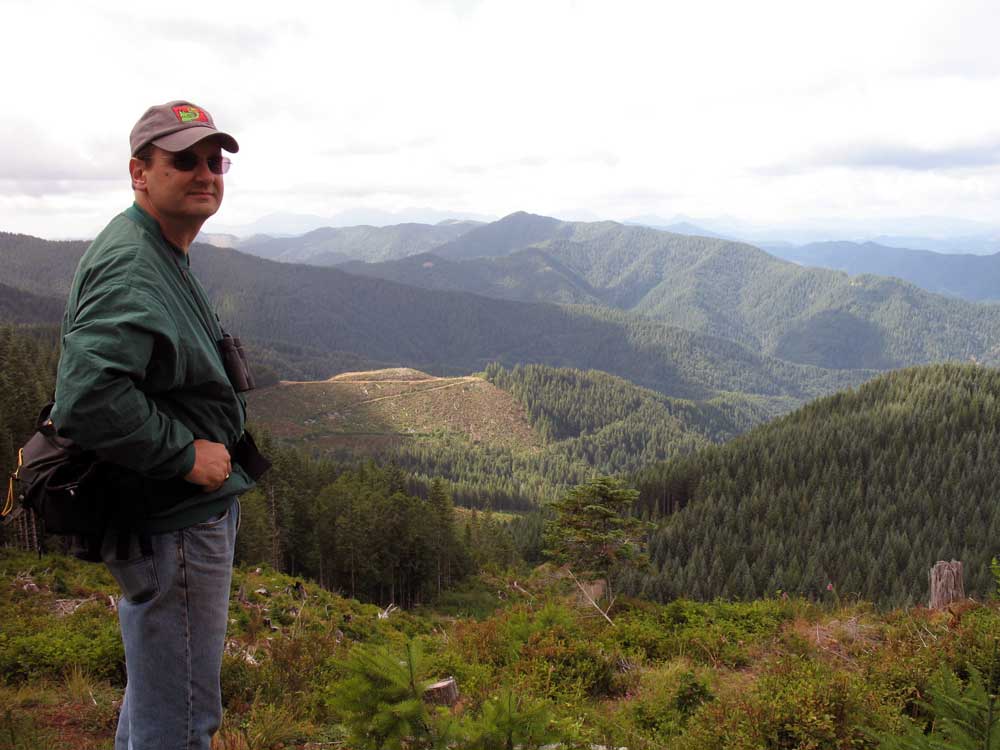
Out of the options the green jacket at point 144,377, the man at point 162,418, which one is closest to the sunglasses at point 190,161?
the man at point 162,418

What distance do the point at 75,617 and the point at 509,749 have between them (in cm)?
1241

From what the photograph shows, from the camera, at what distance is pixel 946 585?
1334 centimetres

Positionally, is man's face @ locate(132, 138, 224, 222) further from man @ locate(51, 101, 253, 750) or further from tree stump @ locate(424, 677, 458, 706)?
tree stump @ locate(424, 677, 458, 706)

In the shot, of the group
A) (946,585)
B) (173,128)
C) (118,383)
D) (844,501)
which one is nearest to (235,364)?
(118,383)

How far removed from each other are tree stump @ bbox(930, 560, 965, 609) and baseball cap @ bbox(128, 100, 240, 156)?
16229mm

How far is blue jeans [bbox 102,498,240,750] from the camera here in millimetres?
3291

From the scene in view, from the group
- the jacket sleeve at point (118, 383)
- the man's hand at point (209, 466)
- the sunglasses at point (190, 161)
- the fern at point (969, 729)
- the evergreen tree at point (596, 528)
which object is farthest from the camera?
the evergreen tree at point (596, 528)

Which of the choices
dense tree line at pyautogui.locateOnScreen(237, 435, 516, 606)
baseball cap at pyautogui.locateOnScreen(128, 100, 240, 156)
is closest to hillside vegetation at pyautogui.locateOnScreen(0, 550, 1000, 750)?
baseball cap at pyautogui.locateOnScreen(128, 100, 240, 156)

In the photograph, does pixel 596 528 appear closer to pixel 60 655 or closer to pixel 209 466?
pixel 60 655

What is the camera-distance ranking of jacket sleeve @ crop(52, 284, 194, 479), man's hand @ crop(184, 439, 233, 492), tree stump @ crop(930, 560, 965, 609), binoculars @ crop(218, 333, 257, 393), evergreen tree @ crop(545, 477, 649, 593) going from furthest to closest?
evergreen tree @ crop(545, 477, 649, 593) < tree stump @ crop(930, 560, 965, 609) < binoculars @ crop(218, 333, 257, 393) < man's hand @ crop(184, 439, 233, 492) < jacket sleeve @ crop(52, 284, 194, 479)

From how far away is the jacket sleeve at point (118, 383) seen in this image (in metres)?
2.73

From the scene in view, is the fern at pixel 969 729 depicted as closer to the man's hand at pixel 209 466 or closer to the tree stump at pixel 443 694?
the tree stump at pixel 443 694

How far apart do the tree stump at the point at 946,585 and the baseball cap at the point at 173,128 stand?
16229 millimetres

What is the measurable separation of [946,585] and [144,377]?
1668 centimetres
